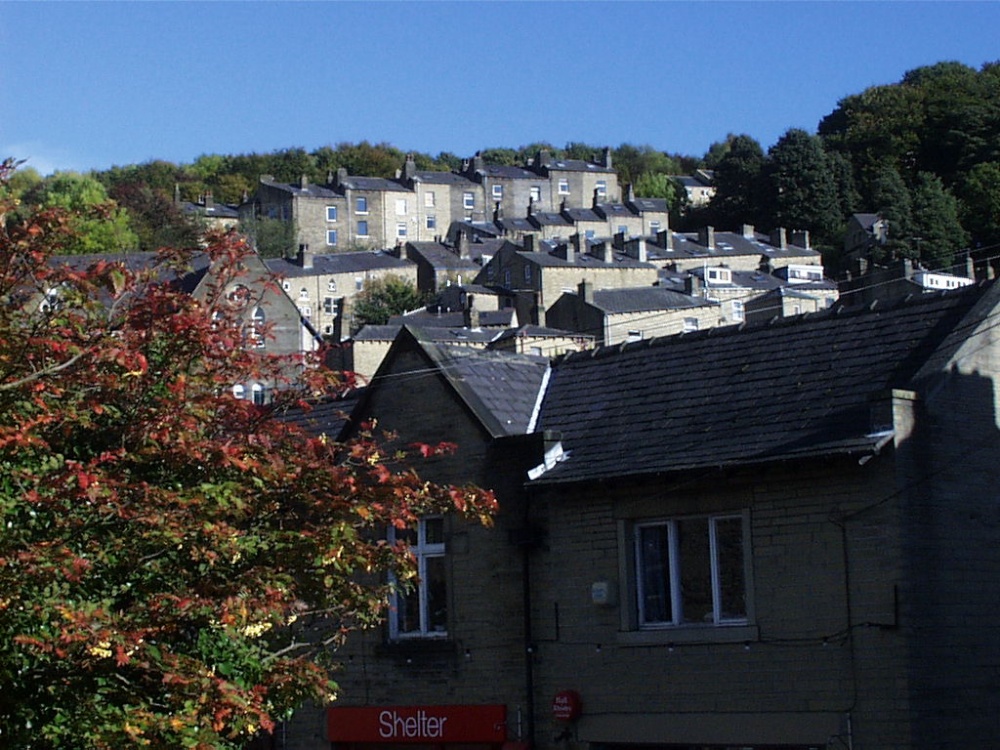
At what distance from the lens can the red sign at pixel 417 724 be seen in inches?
822

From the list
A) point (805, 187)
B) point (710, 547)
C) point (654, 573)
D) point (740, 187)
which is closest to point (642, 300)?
point (805, 187)

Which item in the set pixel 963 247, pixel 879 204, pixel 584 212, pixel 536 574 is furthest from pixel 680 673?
pixel 584 212

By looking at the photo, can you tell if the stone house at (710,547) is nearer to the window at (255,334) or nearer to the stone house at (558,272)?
the window at (255,334)

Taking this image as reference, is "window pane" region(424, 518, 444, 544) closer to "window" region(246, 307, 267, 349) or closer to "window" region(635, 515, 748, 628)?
"window" region(635, 515, 748, 628)

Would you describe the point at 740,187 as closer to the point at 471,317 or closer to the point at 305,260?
the point at 305,260

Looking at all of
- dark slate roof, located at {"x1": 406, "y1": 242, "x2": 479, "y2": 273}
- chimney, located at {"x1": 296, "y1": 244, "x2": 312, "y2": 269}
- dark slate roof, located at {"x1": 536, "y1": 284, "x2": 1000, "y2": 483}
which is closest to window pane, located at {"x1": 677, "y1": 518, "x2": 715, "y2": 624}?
dark slate roof, located at {"x1": 536, "y1": 284, "x2": 1000, "y2": 483}

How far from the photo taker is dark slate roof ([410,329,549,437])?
21.9 m

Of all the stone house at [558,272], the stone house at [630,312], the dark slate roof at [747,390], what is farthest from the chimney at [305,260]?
the dark slate roof at [747,390]

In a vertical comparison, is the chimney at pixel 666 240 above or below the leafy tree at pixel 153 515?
above

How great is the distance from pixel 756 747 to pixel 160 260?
9.46 m

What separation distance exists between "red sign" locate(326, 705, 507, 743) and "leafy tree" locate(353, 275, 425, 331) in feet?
310

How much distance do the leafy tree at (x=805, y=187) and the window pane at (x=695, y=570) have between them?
12834 centimetres

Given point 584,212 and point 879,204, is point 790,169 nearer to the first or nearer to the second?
point 879,204

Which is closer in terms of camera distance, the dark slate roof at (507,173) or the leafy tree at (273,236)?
the leafy tree at (273,236)
